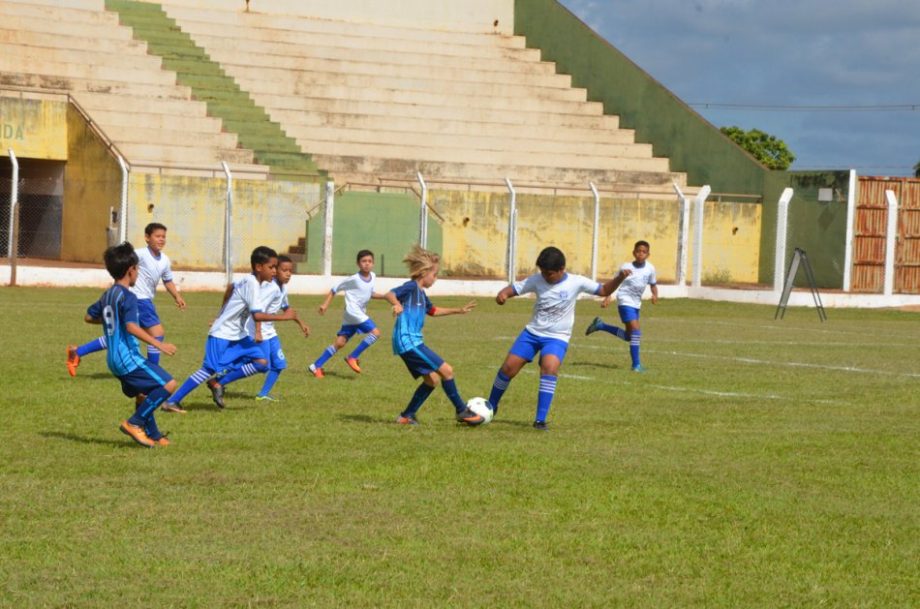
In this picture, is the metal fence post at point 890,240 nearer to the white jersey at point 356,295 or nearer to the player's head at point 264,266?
the white jersey at point 356,295

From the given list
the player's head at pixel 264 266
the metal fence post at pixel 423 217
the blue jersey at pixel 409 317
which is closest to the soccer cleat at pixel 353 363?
the player's head at pixel 264 266

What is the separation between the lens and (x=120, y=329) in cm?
1103

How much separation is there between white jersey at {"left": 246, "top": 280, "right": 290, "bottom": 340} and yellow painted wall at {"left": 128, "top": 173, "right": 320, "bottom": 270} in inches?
800

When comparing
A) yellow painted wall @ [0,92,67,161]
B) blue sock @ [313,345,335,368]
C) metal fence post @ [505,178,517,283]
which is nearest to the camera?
blue sock @ [313,345,335,368]

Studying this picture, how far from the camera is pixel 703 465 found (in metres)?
11.0

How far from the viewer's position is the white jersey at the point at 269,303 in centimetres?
1415

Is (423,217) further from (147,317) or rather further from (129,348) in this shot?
(129,348)

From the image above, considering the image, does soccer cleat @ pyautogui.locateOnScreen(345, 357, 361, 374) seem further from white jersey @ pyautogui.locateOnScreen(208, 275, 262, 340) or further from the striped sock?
white jersey @ pyautogui.locateOnScreen(208, 275, 262, 340)

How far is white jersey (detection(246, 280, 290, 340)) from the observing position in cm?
1415

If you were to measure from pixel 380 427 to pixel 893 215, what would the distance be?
2864cm

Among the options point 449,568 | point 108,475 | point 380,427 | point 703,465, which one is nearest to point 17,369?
point 380,427

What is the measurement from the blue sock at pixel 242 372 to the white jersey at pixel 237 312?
282 millimetres

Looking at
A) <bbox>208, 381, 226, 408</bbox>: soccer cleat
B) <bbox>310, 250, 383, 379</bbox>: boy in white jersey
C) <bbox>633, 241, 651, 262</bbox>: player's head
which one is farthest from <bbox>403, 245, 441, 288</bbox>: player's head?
<bbox>633, 241, 651, 262</bbox>: player's head

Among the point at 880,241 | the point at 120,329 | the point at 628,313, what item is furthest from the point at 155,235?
the point at 880,241
